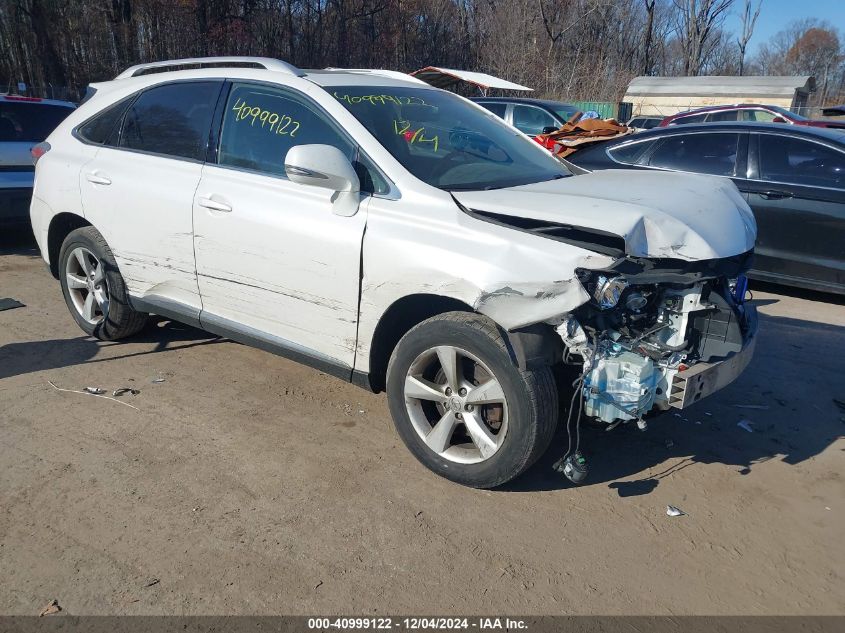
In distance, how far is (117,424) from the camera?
401 cm

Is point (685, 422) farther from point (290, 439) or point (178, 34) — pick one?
point (178, 34)

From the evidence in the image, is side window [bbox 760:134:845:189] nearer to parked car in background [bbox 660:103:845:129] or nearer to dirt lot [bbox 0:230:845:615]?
dirt lot [bbox 0:230:845:615]

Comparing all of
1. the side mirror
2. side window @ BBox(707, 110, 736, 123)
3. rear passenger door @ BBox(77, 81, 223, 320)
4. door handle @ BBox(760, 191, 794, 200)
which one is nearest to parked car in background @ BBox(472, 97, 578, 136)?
side window @ BBox(707, 110, 736, 123)

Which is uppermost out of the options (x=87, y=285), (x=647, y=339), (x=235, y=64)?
(x=235, y=64)

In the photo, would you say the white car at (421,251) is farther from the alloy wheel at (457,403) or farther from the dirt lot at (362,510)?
the dirt lot at (362,510)

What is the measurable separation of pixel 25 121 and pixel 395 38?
27.7 metres

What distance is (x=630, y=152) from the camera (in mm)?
7246

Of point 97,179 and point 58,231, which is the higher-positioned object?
point 97,179

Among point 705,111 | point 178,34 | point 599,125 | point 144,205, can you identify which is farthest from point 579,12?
point 144,205

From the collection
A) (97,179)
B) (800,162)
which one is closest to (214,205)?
(97,179)

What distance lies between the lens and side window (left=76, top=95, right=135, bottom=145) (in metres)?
4.91

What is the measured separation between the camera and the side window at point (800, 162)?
6316 millimetres

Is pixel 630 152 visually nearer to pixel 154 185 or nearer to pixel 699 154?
pixel 699 154

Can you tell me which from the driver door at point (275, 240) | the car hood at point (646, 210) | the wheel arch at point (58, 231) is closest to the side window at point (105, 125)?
the wheel arch at point (58, 231)
